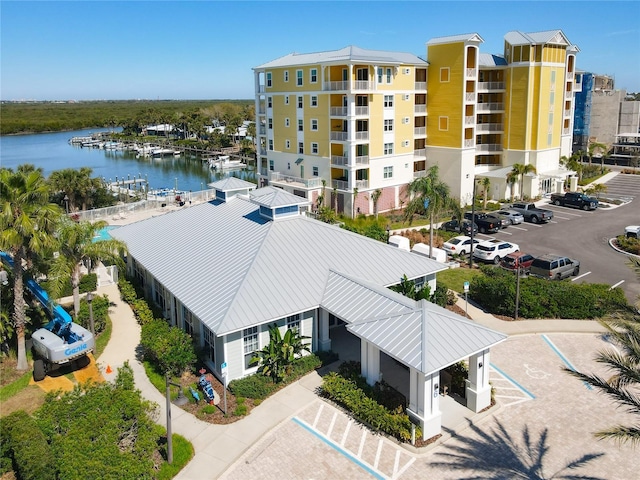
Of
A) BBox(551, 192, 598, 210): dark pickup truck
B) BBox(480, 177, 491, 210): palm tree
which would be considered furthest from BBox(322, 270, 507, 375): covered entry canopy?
BBox(551, 192, 598, 210): dark pickup truck

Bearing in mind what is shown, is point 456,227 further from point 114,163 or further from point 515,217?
point 114,163

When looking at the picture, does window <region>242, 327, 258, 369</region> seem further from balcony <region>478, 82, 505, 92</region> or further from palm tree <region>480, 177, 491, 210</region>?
balcony <region>478, 82, 505, 92</region>

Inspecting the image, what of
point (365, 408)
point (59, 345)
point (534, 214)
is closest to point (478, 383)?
point (365, 408)

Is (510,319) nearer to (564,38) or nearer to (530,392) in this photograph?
(530,392)

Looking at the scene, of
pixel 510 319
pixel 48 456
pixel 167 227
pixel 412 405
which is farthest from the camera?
pixel 167 227

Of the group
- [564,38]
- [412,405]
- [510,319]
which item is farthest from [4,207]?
[564,38]

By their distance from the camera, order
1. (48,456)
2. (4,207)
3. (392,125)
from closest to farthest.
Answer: (48,456), (4,207), (392,125)

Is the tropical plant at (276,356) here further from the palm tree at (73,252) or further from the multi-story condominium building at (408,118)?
the multi-story condominium building at (408,118)

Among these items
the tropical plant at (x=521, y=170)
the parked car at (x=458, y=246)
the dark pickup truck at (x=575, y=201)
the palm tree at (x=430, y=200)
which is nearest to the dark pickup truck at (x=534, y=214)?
the dark pickup truck at (x=575, y=201)
